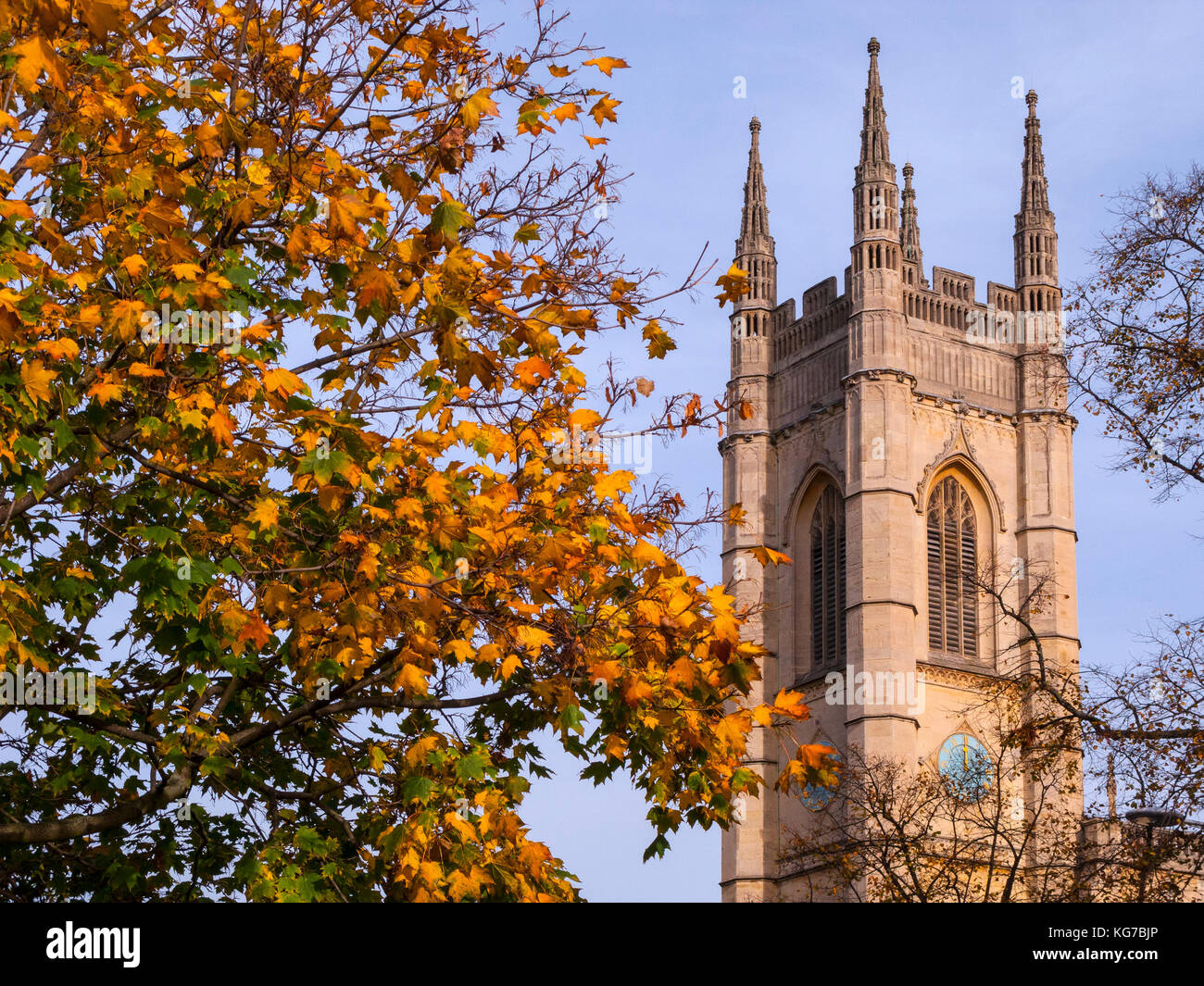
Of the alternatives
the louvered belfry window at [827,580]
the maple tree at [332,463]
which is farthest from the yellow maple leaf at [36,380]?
the louvered belfry window at [827,580]

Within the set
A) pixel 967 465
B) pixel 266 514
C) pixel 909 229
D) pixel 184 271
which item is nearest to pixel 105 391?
pixel 184 271

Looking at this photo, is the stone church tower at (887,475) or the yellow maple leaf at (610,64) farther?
the stone church tower at (887,475)

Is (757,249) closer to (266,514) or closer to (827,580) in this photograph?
(827,580)

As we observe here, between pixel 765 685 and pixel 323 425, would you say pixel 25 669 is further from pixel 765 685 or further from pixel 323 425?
pixel 765 685

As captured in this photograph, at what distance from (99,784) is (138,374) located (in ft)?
10.3

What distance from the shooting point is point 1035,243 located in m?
53.6

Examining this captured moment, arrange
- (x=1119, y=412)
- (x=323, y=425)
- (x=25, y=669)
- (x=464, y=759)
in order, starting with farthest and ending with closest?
(x=1119, y=412), (x=25, y=669), (x=464, y=759), (x=323, y=425)

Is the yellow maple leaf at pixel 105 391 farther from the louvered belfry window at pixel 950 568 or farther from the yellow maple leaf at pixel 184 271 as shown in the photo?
the louvered belfry window at pixel 950 568

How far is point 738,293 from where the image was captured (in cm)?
898

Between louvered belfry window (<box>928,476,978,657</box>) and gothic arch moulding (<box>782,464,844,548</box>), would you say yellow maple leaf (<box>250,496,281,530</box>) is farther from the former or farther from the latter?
gothic arch moulding (<box>782,464,844,548</box>)

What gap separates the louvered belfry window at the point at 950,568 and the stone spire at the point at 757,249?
26.4 ft

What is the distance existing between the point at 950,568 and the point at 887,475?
3627 mm

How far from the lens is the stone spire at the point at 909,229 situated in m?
54.8
